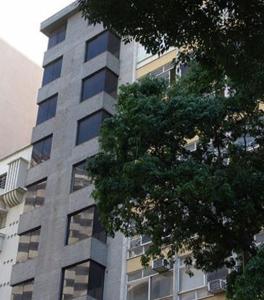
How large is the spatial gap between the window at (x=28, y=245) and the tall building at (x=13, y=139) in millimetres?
959

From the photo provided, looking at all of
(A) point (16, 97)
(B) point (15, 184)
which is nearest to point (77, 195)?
(B) point (15, 184)

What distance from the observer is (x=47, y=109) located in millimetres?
32656

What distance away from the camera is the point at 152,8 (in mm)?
11180

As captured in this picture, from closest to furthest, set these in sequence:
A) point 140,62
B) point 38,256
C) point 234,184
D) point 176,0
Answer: point 176,0
point 234,184
point 38,256
point 140,62

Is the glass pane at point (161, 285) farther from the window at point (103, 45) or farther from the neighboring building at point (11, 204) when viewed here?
the window at point (103, 45)

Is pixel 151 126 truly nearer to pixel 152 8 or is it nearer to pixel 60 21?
pixel 152 8

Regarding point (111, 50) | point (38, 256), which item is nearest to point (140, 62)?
point (111, 50)

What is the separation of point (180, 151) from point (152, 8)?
6.25m

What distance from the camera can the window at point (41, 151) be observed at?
3119 cm

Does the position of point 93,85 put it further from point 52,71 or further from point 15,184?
point 15,184

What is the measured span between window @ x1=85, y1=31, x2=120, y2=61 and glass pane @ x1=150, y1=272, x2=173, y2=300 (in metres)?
10.9

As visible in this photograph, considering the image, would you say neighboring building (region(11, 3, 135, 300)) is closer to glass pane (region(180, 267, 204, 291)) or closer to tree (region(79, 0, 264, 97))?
glass pane (region(180, 267, 204, 291))

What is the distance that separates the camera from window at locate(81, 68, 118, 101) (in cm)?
3078

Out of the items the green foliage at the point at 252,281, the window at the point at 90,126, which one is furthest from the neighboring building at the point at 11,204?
the green foliage at the point at 252,281
